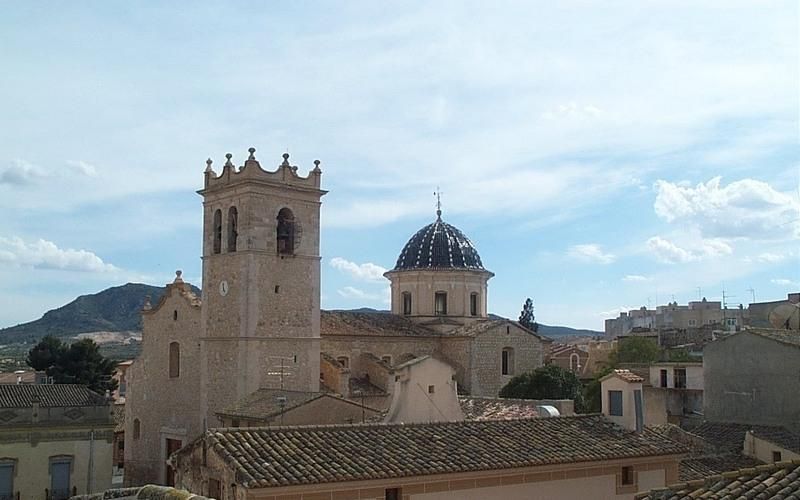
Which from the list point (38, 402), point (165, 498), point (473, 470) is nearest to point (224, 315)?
point (38, 402)

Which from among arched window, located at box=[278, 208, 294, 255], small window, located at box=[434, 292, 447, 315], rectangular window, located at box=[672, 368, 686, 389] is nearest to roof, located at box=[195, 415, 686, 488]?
arched window, located at box=[278, 208, 294, 255]

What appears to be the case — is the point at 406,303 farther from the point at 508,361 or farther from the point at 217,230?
the point at 217,230

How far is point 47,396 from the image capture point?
28250 mm

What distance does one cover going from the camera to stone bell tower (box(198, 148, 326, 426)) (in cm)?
2883

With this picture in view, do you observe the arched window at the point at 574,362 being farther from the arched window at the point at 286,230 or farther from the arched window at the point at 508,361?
the arched window at the point at 286,230

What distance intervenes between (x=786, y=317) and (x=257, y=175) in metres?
17.9

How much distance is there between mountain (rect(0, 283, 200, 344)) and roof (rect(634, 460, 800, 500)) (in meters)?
125

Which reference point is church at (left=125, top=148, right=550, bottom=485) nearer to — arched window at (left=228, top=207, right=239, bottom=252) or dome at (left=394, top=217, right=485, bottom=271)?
arched window at (left=228, top=207, right=239, bottom=252)

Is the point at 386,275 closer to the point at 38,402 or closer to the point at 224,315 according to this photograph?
the point at 224,315

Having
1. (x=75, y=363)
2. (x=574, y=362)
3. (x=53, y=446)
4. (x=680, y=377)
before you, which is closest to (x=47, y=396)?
(x=53, y=446)

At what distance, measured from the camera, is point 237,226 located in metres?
29.7

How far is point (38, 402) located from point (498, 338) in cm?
1790

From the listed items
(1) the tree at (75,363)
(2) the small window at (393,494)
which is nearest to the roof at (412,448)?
(2) the small window at (393,494)

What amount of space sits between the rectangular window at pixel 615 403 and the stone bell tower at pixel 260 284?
14307 millimetres
